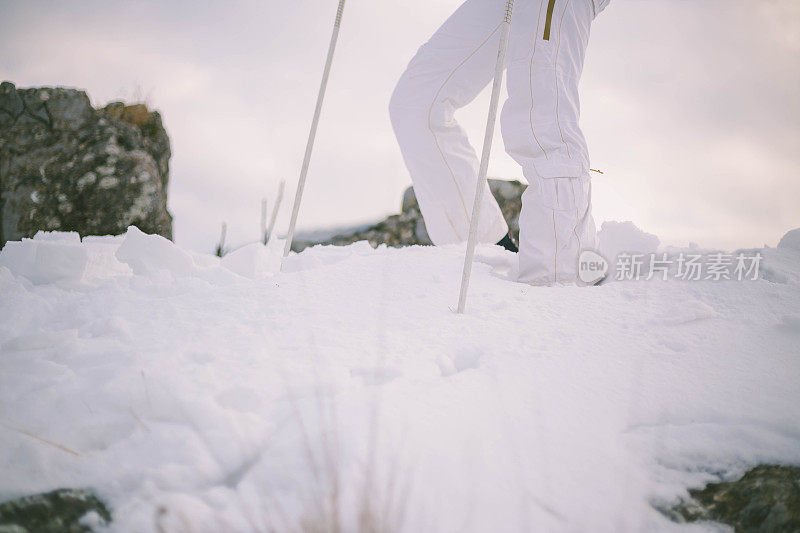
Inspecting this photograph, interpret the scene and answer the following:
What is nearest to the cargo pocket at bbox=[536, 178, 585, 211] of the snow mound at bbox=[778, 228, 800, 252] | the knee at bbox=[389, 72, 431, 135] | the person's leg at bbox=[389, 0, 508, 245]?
the person's leg at bbox=[389, 0, 508, 245]

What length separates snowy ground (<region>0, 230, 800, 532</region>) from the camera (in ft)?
2.17

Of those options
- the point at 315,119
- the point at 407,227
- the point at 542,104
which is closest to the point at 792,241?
the point at 542,104

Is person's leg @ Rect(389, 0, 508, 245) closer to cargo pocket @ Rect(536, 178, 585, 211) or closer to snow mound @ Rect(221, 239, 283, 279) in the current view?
cargo pocket @ Rect(536, 178, 585, 211)

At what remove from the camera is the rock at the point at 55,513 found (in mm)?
572

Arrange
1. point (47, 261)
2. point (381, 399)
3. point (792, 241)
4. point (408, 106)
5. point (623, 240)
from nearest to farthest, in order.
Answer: point (381, 399), point (47, 261), point (792, 241), point (623, 240), point (408, 106)

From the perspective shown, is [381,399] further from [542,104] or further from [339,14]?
[339,14]

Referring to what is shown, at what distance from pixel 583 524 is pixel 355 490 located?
346 mm

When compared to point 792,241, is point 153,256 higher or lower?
lower

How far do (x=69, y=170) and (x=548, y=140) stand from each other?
3.42 metres

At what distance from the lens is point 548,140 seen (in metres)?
1.81

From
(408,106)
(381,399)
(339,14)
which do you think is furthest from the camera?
(408,106)

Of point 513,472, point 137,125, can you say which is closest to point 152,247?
point 513,472

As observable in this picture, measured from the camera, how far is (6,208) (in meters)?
3.19

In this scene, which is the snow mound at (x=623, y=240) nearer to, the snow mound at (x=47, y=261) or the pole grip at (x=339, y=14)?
the pole grip at (x=339, y=14)
